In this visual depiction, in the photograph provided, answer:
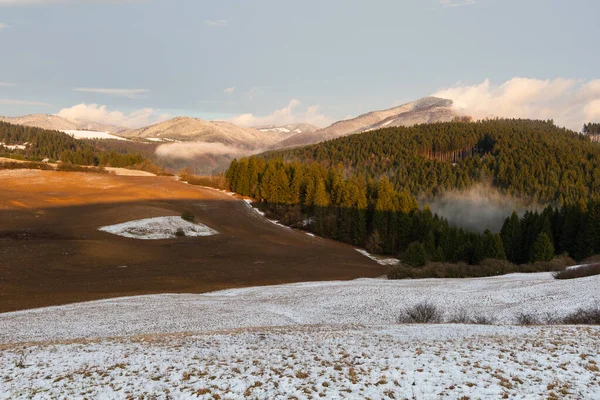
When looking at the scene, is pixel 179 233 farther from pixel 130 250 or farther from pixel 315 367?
pixel 315 367

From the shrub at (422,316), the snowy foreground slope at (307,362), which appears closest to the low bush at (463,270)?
the shrub at (422,316)

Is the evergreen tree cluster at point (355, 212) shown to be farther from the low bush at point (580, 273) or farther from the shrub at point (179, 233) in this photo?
the low bush at point (580, 273)

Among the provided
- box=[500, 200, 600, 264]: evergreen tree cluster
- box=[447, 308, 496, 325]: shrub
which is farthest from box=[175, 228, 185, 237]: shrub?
box=[500, 200, 600, 264]: evergreen tree cluster

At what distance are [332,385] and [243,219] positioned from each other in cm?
9539

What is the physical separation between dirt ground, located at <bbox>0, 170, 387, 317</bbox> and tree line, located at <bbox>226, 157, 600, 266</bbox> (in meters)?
11.4

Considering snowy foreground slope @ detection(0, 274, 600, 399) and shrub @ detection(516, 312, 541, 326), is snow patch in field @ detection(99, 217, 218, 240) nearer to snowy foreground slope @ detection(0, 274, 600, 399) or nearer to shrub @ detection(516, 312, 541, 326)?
snowy foreground slope @ detection(0, 274, 600, 399)

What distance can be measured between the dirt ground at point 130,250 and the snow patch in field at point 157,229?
2.71m

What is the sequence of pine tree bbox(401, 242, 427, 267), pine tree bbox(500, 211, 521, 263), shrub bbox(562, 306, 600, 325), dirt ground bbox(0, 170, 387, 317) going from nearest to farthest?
shrub bbox(562, 306, 600, 325)
dirt ground bbox(0, 170, 387, 317)
pine tree bbox(401, 242, 427, 267)
pine tree bbox(500, 211, 521, 263)

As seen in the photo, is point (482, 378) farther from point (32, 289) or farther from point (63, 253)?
point (63, 253)

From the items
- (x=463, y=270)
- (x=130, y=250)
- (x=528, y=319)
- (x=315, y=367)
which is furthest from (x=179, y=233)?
(x=315, y=367)

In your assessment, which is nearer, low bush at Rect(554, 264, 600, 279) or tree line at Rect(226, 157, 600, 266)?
low bush at Rect(554, 264, 600, 279)

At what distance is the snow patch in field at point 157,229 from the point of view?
80500 mm

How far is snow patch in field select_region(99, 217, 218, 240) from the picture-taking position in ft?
264

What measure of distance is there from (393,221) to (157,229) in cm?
5861
